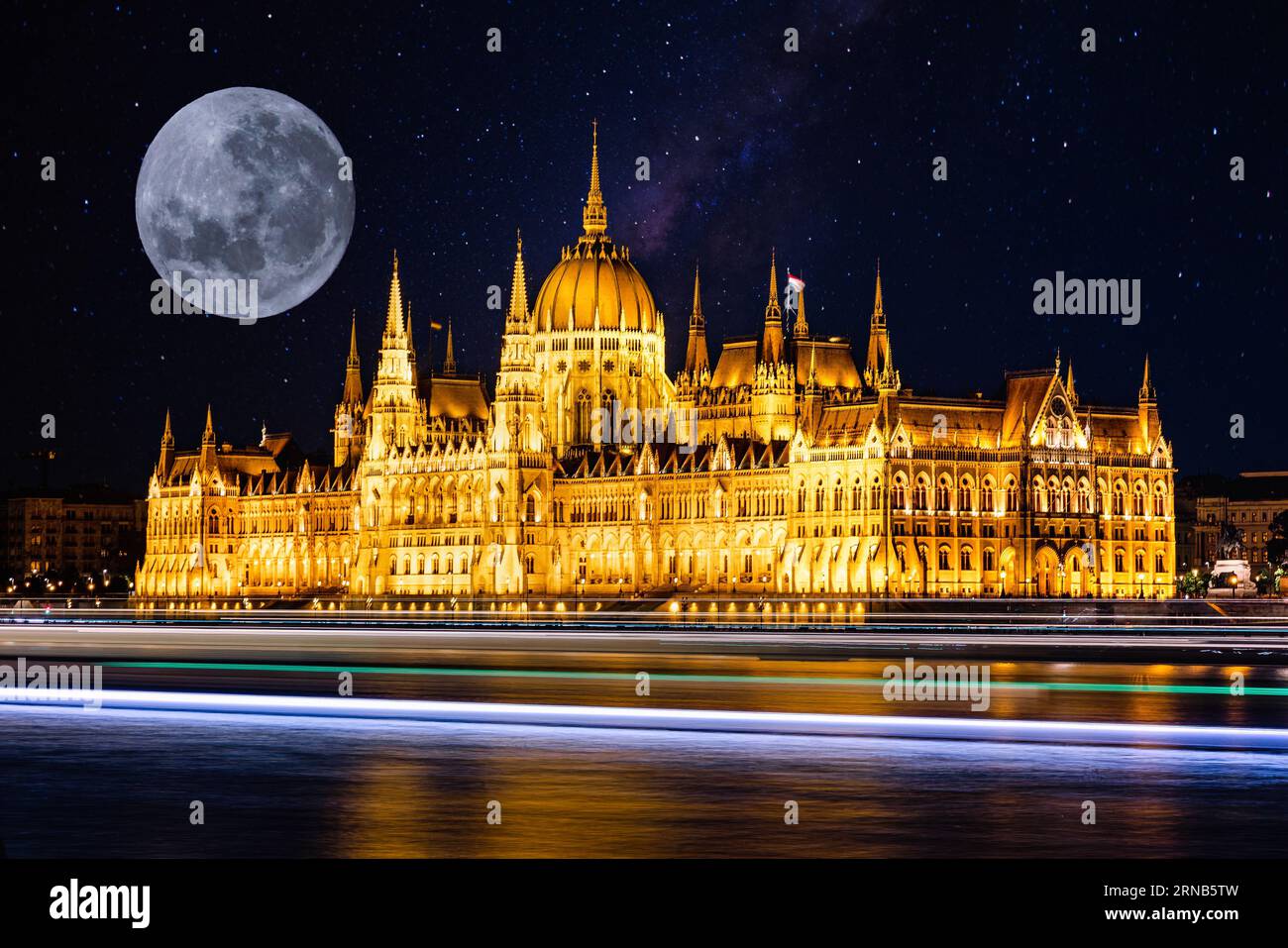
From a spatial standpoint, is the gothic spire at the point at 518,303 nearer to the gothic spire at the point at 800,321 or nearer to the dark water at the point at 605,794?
the gothic spire at the point at 800,321

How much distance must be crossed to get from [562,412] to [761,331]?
65.5ft

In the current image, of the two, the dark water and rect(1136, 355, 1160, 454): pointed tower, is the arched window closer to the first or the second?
rect(1136, 355, 1160, 454): pointed tower

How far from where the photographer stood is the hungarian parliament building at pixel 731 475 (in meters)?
149

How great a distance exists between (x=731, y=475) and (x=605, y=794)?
13556 centimetres

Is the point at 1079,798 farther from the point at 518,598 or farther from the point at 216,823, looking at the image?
the point at 518,598

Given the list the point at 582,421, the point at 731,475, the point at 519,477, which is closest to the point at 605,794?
the point at 731,475

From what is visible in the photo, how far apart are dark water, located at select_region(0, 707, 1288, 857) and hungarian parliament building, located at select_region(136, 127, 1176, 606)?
110 metres

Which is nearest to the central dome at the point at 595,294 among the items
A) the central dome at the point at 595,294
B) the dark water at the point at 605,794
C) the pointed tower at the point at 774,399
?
the central dome at the point at 595,294

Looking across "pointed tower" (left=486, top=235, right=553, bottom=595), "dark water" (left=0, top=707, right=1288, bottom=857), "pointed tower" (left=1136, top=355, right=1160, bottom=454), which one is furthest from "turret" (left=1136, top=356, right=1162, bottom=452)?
"dark water" (left=0, top=707, right=1288, bottom=857)

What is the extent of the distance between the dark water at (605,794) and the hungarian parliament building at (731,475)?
109832 millimetres

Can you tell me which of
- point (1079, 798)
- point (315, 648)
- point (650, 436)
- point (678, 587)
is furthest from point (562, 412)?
point (1079, 798)

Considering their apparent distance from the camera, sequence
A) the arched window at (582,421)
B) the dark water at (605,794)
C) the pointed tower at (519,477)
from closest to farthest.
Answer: the dark water at (605,794) → the pointed tower at (519,477) → the arched window at (582,421)
